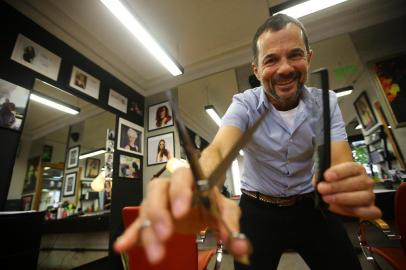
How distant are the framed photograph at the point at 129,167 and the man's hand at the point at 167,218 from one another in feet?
10.5

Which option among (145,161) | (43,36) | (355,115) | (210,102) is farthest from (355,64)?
(43,36)

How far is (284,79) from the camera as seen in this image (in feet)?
2.80

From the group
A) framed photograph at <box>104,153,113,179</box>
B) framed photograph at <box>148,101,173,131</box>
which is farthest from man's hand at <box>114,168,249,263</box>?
framed photograph at <box>148,101,173,131</box>

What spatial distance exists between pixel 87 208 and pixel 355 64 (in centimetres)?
439

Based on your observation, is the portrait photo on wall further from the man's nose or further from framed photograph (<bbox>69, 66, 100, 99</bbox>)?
the man's nose

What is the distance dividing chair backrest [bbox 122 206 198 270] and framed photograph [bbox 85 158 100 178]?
2.14 m

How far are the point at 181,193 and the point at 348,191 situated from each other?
378 millimetres

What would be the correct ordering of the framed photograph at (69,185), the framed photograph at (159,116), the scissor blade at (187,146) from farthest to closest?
the framed photograph at (159,116) → the framed photograph at (69,185) → the scissor blade at (187,146)

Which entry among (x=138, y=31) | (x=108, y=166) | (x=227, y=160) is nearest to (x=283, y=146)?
(x=227, y=160)

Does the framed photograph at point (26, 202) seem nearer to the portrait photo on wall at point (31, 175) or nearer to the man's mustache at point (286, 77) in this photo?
the portrait photo on wall at point (31, 175)

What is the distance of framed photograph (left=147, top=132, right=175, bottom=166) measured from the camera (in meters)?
3.58

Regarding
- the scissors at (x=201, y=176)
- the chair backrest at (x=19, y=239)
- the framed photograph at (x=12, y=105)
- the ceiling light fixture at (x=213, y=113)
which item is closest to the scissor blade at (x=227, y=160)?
the scissors at (x=201, y=176)

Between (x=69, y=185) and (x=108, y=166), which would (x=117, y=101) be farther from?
(x=69, y=185)

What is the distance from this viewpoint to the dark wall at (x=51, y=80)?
1.93m
